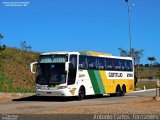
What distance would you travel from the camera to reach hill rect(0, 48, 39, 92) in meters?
43.7

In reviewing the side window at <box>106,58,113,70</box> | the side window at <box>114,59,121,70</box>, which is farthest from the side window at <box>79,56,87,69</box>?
the side window at <box>114,59,121,70</box>

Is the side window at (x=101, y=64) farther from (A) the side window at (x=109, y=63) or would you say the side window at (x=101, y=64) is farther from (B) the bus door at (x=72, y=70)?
(B) the bus door at (x=72, y=70)

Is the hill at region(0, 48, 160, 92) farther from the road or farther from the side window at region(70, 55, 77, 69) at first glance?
the side window at region(70, 55, 77, 69)

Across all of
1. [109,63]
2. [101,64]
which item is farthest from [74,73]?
[109,63]

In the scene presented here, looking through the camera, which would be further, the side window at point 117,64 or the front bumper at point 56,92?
the side window at point 117,64

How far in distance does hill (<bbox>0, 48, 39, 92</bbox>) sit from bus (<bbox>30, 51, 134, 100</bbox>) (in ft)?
28.1

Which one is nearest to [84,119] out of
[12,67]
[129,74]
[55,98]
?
[55,98]

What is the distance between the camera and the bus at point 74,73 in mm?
31906

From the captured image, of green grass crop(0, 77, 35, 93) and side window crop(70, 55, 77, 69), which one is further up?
side window crop(70, 55, 77, 69)

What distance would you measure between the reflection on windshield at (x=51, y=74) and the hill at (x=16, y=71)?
9.65 meters

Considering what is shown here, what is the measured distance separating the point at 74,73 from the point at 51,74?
157cm

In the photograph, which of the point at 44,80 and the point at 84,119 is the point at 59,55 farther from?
the point at 84,119

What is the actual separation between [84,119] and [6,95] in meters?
20.3

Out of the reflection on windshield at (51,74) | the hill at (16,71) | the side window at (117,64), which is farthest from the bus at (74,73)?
the hill at (16,71)
